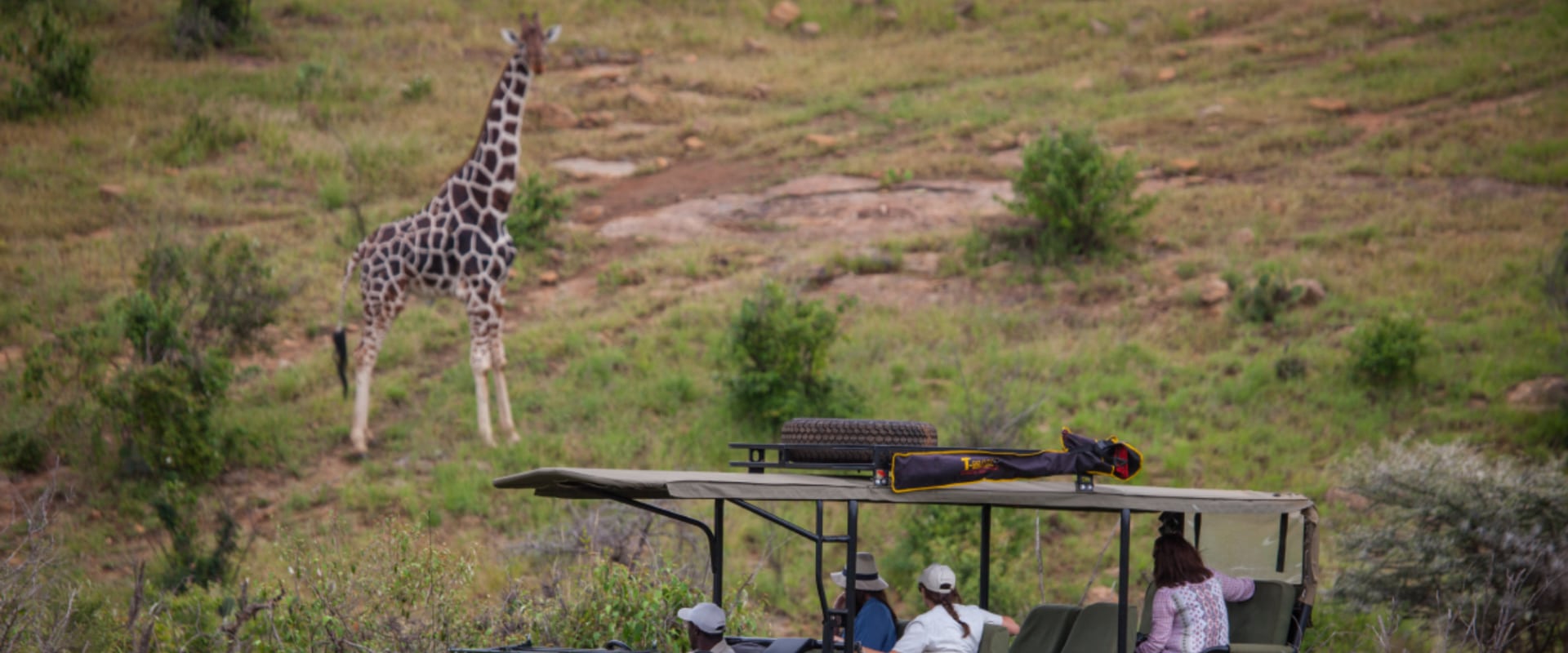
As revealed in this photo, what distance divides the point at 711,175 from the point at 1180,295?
1013 centimetres

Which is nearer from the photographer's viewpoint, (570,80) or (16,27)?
(16,27)

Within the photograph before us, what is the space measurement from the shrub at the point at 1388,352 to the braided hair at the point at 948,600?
1158 centimetres

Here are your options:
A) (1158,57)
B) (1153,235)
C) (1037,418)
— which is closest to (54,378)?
(1037,418)

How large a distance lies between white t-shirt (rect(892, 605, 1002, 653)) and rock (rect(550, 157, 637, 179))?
19521 millimetres

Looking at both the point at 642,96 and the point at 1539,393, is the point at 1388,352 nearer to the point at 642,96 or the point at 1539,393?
the point at 1539,393

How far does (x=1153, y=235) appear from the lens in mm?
22734

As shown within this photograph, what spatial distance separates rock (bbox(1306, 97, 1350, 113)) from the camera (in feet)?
92.7

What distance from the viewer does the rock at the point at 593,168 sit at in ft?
87.5

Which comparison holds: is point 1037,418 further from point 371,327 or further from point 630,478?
point 630,478

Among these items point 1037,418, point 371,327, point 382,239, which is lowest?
point 1037,418

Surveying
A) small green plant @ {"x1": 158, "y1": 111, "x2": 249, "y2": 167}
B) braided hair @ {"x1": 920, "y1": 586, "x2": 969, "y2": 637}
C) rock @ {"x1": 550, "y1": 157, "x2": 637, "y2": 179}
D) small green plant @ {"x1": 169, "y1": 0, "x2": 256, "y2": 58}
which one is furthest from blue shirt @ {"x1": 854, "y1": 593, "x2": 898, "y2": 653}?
small green plant @ {"x1": 169, "y1": 0, "x2": 256, "y2": 58}

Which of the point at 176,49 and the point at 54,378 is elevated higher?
the point at 176,49

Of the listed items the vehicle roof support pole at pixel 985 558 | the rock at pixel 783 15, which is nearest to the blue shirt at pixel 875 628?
the vehicle roof support pole at pixel 985 558

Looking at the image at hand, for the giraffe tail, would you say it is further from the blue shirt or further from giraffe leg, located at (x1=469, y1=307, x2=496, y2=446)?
the blue shirt
